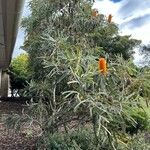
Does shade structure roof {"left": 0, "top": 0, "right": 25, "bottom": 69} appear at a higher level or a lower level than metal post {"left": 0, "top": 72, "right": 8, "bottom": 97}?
higher

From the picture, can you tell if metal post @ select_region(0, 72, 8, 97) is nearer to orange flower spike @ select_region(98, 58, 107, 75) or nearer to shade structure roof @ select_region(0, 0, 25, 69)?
shade structure roof @ select_region(0, 0, 25, 69)

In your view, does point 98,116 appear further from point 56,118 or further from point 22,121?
point 22,121

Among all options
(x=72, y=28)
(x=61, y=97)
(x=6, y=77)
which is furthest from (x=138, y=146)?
(x=6, y=77)

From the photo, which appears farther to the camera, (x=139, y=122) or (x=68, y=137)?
(x=139, y=122)

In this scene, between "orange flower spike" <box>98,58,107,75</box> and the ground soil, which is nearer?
"orange flower spike" <box>98,58,107,75</box>

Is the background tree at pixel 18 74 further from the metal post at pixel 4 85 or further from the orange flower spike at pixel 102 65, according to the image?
the orange flower spike at pixel 102 65

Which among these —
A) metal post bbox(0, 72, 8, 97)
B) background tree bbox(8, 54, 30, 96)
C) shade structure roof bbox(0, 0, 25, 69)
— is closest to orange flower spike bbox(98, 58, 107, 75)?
shade structure roof bbox(0, 0, 25, 69)

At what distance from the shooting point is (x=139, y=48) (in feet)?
67.4

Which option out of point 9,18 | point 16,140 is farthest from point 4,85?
point 16,140

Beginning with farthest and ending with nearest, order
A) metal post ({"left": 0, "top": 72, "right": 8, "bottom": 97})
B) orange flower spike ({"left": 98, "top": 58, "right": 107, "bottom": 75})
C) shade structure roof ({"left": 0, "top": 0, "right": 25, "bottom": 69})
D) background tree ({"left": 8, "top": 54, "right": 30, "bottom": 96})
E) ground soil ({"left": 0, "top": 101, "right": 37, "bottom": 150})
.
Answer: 1. metal post ({"left": 0, "top": 72, "right": 8, "bottom": 97})
2. background tree ({"left": 8, "top": 54, "right": 30, "bottom": 96})
3. shade structure roof ({"left": 0, "top": 0, "right": 25, "bottom": 69})
4. ground soil ({"left": 0, "top": 101, "right": 37, "bottom": 150})
5. orange flower spike ({"left": 98, "top": 58, "right": 107, "bottom": 75})

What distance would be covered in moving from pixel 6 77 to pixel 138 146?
26.0 meters

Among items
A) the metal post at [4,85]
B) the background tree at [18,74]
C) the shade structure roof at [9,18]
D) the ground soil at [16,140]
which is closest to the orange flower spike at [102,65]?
the ground soil at [16,140]

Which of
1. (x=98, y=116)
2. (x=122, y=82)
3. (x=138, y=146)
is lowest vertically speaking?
(x=138, y=146)

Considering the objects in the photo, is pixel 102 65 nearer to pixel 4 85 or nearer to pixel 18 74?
pixel 18 74
